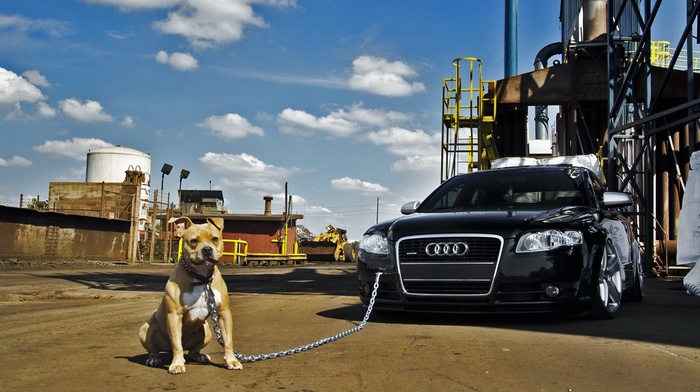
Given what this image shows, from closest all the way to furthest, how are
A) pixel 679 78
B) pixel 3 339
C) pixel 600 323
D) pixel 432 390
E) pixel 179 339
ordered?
1. pixel 432 390
2. pixel 179 339
3. pixel 3 339
4. pixel 600 323
5. pixel 679 78

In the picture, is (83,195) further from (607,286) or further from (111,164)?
(607,286)

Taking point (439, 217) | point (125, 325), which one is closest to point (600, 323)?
point (439, 217)

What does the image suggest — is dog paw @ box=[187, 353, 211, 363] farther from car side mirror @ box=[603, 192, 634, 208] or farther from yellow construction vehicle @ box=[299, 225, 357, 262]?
yellow construction vehicle @ box=[299, 225, 357, 262]

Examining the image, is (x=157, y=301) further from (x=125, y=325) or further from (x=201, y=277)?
(x=201, y=277)

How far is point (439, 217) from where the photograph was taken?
6156 mm

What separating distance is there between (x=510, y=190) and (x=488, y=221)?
5.09ft

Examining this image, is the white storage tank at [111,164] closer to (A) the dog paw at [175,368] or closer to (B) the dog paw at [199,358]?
(B) the dog paw at [199,358]

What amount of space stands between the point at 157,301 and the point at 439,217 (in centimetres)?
492

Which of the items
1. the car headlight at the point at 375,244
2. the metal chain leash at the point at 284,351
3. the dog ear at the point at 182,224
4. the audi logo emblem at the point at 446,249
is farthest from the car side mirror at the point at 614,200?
the dog ear at the point at 182,224

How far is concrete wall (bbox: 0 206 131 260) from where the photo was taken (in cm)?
2208

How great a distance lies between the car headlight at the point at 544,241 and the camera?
18.2 ft

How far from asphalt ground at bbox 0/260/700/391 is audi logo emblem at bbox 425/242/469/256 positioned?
65cm

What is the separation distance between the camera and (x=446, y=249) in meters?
5.73

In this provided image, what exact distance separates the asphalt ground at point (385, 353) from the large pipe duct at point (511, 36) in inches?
1177
